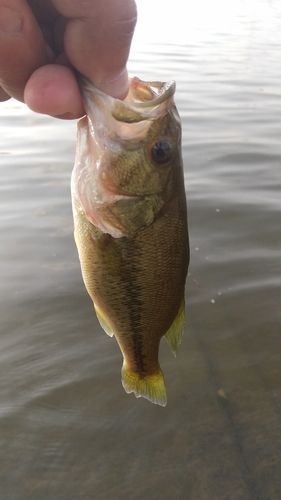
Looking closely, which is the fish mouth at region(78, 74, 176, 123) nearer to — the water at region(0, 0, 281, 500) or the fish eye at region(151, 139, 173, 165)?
the fish eye at region(151, 139, 173, 165)

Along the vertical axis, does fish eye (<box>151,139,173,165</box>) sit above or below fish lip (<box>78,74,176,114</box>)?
below

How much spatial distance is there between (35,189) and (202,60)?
394 inches

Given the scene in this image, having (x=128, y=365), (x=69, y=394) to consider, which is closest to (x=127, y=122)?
(x=128, y=365)

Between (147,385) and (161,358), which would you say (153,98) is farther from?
(161,358)

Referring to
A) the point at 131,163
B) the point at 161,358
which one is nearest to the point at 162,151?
the point at 131,163

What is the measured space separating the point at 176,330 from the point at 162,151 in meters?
0.87

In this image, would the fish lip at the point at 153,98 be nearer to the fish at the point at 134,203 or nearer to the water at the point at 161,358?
the fish at the point at 134,203

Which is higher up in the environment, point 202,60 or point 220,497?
point 220,497

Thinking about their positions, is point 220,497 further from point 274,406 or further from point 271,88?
point 271,88

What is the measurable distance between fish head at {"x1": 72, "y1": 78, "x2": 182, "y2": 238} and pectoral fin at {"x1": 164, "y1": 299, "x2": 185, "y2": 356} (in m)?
0.53

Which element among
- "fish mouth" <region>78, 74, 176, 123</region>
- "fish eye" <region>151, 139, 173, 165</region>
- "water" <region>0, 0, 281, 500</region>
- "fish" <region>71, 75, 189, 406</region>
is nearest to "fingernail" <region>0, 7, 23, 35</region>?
"fish mouth" <region>78, 74, 176, 123</region>

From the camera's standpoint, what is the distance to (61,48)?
Answer: 1.62 m

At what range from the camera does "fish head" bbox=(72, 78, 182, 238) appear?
1842 millimetres

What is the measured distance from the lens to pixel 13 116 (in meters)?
8.61
